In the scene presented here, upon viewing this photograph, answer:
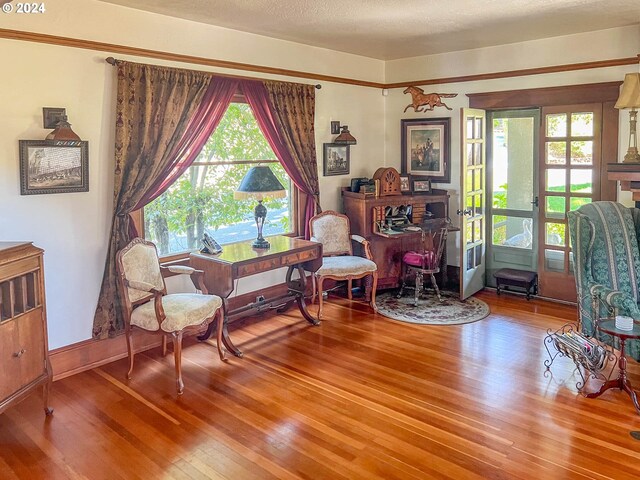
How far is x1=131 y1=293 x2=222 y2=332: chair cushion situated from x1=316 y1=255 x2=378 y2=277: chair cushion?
4.36 ft

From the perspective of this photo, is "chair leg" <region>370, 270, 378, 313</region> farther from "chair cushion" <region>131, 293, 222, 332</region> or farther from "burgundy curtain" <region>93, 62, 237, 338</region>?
A: "burgundy curtain" <region>93, 62, 237, 338</region>

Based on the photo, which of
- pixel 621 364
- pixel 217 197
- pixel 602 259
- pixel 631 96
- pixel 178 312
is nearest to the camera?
pixel 621 364

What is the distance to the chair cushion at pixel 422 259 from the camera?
221 inches

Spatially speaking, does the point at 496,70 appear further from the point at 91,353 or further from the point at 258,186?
the point at 91,353

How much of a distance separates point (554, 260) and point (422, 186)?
1614 mm

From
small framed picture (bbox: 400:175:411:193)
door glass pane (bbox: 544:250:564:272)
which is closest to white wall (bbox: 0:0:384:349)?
small framed picture (bbox: 400:175:411:193)

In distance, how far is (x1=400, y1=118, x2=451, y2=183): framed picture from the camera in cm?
620

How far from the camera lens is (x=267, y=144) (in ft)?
17.6

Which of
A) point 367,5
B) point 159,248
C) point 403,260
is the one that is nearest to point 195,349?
point 159,248

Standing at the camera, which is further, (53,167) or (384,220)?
(384,220)

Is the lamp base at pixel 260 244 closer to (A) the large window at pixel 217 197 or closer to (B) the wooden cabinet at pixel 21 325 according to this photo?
(A) the large window at pixel 217 197

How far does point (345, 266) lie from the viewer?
512 cm

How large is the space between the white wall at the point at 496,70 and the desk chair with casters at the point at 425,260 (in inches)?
16.3
